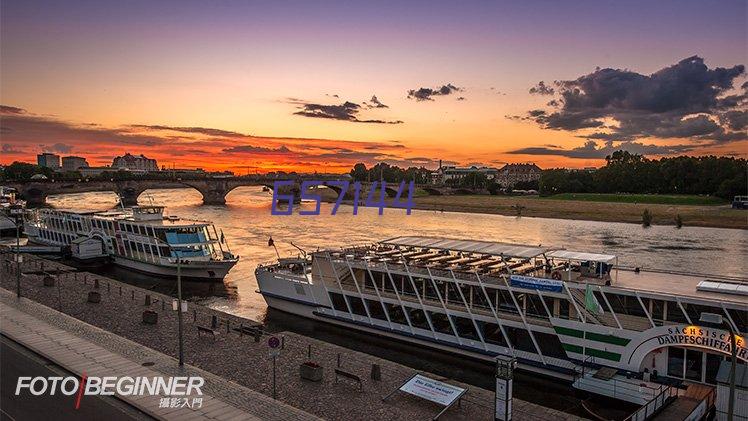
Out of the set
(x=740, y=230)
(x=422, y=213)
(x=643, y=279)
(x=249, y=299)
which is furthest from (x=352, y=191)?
(x=643, y=279)

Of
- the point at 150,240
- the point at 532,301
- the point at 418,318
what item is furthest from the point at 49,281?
the point at 532,301

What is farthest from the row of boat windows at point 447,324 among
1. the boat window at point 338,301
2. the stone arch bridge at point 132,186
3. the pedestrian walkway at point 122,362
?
the stone arch bridge at point 132,186

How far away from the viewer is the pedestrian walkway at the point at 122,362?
19.2m

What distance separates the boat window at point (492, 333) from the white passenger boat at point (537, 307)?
53 mm

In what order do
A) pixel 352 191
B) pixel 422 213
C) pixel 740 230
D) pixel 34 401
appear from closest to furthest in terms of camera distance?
pixel 34 401 → pixel 740 230 → pixel 422 213 → pixel 352 191

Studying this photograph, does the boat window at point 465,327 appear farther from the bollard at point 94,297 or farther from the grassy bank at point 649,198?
the grassy bank at point 649,198

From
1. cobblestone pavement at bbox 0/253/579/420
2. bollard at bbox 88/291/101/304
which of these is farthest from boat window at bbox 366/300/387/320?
bollard at bbox 88/291/101/304

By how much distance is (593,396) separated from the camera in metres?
25.2

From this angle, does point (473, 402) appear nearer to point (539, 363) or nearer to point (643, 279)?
point (539, 363)

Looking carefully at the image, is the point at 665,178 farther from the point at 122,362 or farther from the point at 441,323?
the point at 122,362

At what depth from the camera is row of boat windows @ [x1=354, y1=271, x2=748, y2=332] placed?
79.8ft

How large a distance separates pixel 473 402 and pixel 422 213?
124m

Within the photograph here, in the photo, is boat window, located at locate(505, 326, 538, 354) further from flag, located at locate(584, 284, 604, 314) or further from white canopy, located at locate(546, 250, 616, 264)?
white canopy, located at locate(546, 250, 616, 264)

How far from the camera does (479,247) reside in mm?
33406
